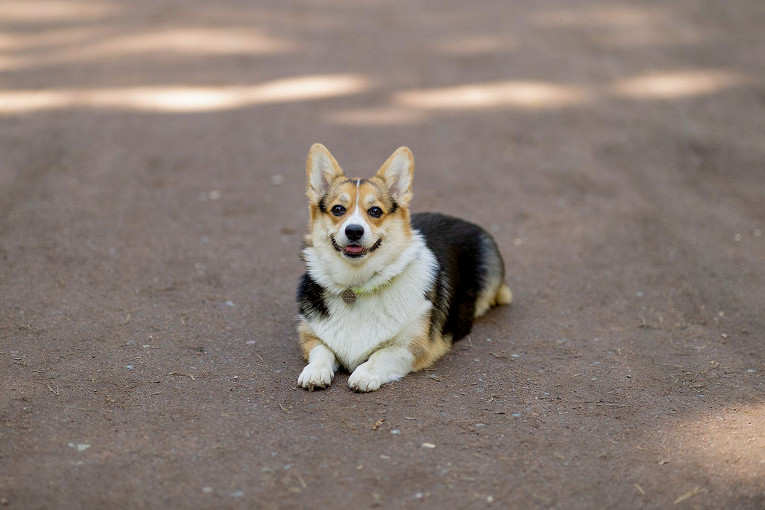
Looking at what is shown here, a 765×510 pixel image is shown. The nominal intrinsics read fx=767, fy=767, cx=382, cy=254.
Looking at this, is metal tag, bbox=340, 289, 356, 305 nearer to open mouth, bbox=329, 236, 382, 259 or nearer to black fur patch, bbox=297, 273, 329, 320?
black fur patch, bbox=297, 273, 329, 320

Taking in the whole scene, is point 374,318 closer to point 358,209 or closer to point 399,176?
point 358,209

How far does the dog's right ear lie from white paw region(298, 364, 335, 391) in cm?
111

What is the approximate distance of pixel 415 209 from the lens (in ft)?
26.5

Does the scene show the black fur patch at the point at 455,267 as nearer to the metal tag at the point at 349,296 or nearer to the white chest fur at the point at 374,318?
the white chest fur at the point at 374,318

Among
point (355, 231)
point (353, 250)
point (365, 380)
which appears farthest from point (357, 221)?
point (365, 380)

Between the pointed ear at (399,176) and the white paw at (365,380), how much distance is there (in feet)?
3.81

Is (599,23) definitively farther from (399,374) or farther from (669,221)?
(399,374)

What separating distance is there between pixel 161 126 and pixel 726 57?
862 centimetres

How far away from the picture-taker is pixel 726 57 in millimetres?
11992

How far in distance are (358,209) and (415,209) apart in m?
3.34

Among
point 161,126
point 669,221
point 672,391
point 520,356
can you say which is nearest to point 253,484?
point 520,356

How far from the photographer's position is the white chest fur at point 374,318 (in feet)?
15.8

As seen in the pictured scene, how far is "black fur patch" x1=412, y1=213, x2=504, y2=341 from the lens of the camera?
526cm

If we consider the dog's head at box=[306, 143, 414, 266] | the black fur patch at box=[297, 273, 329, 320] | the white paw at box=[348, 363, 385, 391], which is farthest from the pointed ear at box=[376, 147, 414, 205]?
the white paw at box=[348, 363, 385, 391]
